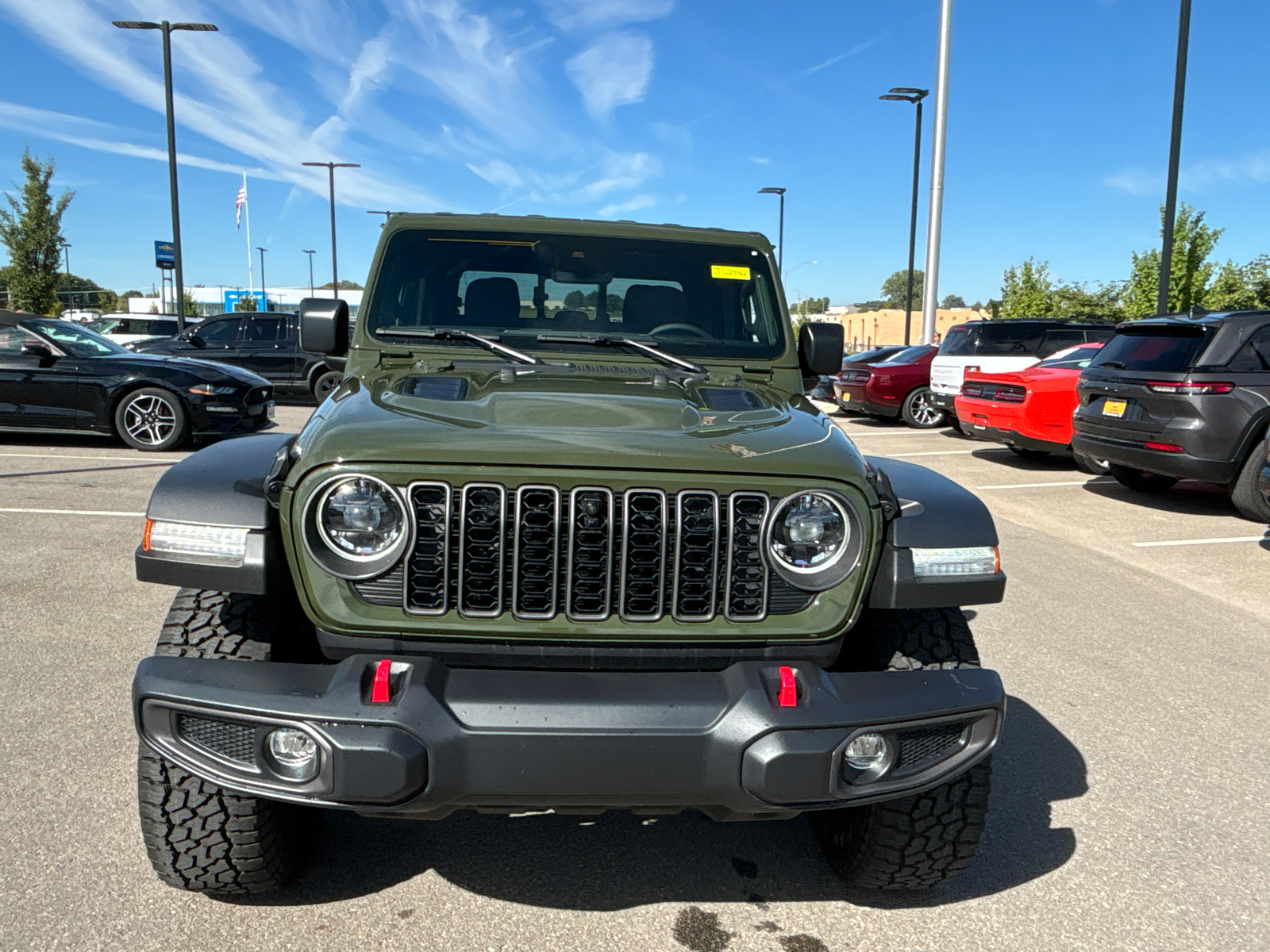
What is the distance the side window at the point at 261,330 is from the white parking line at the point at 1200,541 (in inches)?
526

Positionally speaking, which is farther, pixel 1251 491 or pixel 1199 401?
pixel 1199 401

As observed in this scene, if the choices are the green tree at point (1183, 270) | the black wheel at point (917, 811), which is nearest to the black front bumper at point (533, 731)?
the black wheel at point (917, 811)

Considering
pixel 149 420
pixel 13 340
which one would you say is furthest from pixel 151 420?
pixel 13 340

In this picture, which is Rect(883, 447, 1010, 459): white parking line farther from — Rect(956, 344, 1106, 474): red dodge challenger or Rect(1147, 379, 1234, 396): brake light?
Rect(1147, 379, 1234, 396): brake light

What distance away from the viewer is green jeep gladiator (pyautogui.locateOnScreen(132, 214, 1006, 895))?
82.7 inches

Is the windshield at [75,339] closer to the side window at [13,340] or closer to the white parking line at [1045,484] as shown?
the side window at [13,340]

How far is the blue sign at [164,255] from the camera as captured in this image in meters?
23.6

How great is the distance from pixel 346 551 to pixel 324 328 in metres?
1.69

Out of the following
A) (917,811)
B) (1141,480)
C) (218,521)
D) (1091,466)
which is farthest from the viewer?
(1091,466)

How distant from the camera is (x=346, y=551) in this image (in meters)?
2.29

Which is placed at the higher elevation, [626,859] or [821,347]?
[821,347]

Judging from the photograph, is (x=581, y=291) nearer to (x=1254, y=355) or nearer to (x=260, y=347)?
(x=1254, y=355)

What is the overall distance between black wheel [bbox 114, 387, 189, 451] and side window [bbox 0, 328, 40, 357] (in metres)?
1.14

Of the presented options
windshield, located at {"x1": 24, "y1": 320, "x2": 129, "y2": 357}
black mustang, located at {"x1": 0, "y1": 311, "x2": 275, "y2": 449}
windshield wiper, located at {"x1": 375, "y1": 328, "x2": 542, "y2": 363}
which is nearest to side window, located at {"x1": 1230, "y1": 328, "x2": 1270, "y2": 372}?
windshield wiper, located at {"x1": 375, "y1": 328, "x2": 542, "y2": 363}
